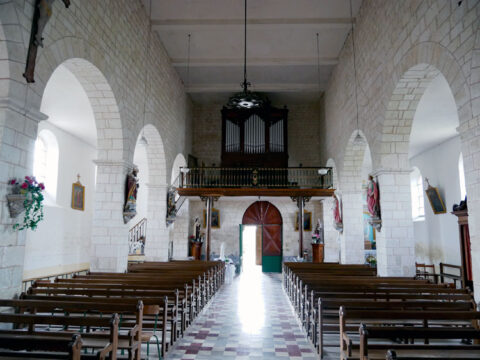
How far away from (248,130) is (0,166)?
12.6m

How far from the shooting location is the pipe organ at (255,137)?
16000 mm

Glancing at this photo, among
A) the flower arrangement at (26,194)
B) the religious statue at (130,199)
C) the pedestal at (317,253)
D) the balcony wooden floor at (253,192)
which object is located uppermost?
the balcony wooden floor at (253,192)

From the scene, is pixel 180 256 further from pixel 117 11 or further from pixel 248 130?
pixel 117 11

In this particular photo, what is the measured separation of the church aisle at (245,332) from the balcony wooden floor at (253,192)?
187 inches

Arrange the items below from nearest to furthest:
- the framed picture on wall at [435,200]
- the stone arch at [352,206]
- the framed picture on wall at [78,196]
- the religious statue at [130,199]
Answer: the religious statue at [130,199] < the stone arch at [352,206] < the framed picture on wall at [435,200] < the framed picture on wall at [78,196]

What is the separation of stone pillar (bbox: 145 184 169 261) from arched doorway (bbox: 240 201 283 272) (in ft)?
19.1

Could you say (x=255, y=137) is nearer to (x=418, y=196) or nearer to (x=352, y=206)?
(x=352, y=206)

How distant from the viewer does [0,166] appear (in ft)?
14.0

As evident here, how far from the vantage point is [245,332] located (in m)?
6.11

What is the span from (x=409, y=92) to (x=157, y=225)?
821 centimetres

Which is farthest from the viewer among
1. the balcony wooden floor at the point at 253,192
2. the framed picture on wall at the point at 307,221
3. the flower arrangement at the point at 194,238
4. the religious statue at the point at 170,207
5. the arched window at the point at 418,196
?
the framed picture on wall at the point at 307,221

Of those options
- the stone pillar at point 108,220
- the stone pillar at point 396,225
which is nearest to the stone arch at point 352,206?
the stone pillar at point 396,225

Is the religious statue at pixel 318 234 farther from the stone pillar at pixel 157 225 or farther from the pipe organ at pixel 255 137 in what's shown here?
the stone pillar at pixel 157 225

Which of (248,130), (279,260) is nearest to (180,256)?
(279,260)
